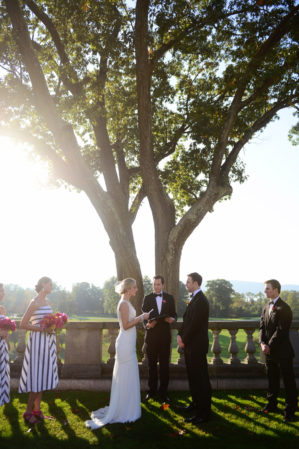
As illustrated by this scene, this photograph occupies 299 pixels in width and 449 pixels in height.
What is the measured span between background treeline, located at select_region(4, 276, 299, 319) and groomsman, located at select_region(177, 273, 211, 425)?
57343mm

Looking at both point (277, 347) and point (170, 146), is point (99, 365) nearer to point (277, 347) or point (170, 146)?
point (277, 347)

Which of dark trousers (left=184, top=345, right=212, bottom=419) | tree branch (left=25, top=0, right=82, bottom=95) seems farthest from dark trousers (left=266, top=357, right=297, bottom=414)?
tree branch (left=25, top=0, right=82, bottom=95)

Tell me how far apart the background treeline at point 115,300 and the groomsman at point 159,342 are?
184 feet

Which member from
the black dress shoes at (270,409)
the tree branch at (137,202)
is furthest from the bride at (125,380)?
the tree branch at (137,202)

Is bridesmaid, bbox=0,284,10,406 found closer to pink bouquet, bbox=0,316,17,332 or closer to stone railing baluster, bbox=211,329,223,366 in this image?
pink bouquet, bbox=0,316,17,332

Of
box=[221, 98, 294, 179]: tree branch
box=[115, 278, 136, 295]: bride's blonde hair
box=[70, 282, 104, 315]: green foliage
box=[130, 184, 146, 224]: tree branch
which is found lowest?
box=[70, 282, 104, 315]: green foliage

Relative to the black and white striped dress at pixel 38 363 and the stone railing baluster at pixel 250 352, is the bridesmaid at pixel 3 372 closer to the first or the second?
the black and white striped dress at pixel 38 363

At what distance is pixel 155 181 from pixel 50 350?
591cm

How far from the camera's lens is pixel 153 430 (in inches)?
207

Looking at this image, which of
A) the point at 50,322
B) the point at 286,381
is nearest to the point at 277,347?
the point at 286,381

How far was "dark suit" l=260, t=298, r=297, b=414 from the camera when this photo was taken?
5821mm

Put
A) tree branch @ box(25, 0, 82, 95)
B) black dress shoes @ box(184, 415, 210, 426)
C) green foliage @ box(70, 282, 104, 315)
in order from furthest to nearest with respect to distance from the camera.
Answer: green foliage @ box(70, 282, 104, 315) < tree branch @ box(25, 0, 82, 95) < black dress shoes @ box(184, 415, 210, 426)

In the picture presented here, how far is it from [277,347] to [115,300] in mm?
77029

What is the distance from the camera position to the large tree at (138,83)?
9.71 meters
